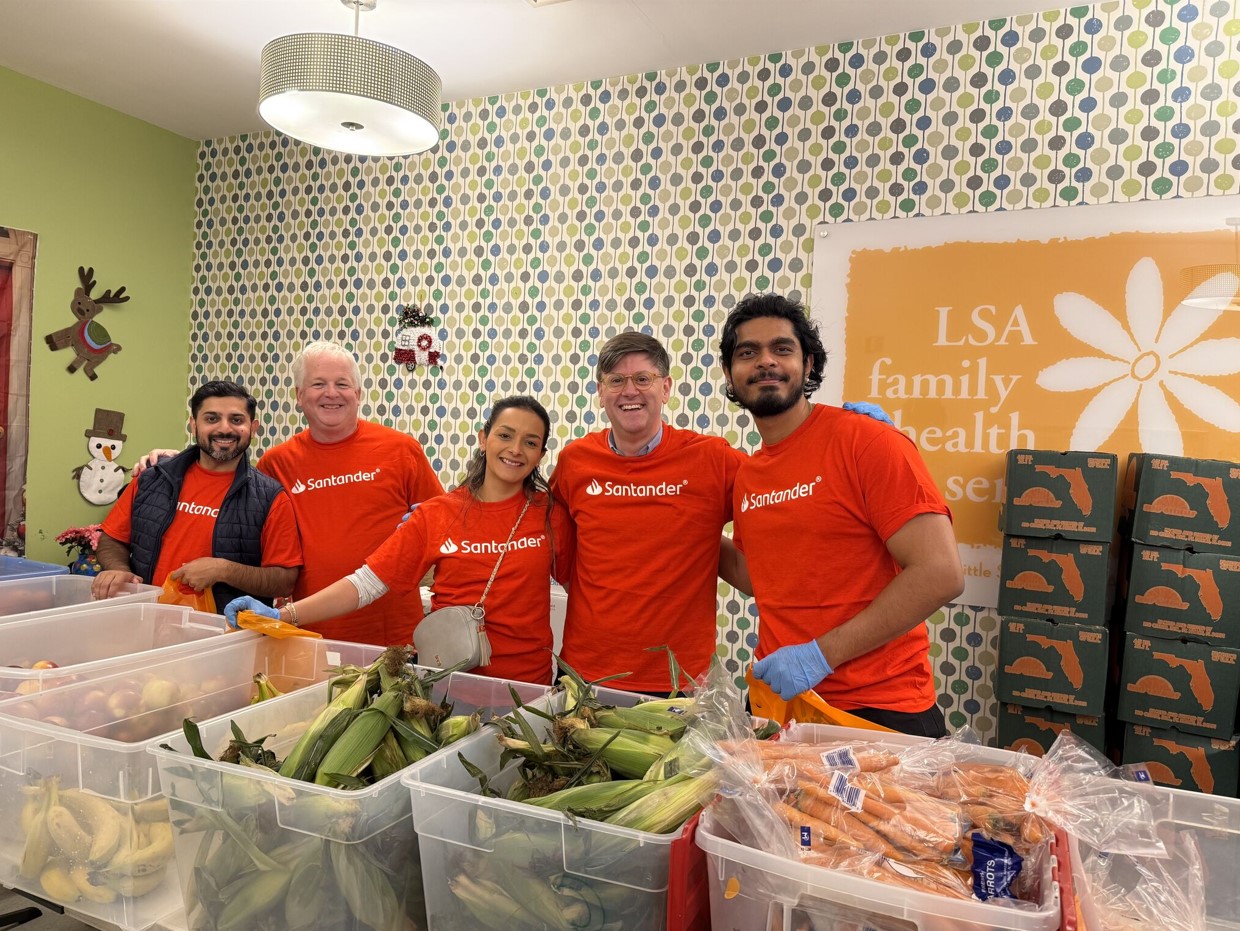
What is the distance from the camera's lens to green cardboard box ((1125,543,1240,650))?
2.95 metres

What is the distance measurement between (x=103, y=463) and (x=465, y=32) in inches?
126

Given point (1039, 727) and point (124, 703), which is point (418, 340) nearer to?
point (124, 703)

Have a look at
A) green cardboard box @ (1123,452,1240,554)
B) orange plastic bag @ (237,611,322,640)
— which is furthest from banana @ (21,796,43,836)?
green cardboard box @ (1123,452,1240,554)

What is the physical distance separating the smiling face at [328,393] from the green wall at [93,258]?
269cm

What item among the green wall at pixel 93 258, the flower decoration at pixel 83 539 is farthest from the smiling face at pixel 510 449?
the green wall at pixel 93 258

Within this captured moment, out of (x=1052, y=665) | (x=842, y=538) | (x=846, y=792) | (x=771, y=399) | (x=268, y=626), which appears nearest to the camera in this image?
(x=846, y=792)

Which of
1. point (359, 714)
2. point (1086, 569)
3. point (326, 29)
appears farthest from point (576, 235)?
point (359, 714)

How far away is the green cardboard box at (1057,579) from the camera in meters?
3.10

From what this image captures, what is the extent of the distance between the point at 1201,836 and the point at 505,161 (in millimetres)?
4287

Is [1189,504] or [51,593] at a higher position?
[1189,504]

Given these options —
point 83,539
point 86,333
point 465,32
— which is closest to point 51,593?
point 83,539

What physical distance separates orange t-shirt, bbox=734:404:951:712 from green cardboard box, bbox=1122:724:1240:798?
1629mm

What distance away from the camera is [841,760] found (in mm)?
1088

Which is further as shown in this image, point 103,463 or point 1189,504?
point 103,463
